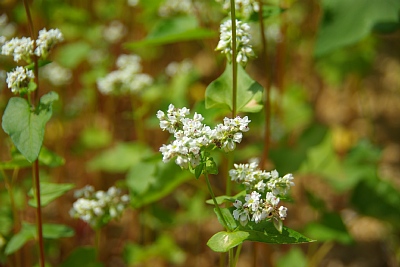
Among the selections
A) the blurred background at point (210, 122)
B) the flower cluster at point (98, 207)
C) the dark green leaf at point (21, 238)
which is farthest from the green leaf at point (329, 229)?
the dark green leaf at point (21, 238)

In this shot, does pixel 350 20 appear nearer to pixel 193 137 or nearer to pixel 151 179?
pixel 151 179

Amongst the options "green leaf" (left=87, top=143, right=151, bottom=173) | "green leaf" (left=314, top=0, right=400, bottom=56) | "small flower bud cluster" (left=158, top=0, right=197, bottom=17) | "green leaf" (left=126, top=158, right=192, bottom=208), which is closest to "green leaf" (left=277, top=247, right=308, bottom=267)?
"green leaf" (left=126, top=158, right=192, bottom=208)

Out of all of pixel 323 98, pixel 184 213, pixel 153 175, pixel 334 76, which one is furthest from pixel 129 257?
pixel 323 98

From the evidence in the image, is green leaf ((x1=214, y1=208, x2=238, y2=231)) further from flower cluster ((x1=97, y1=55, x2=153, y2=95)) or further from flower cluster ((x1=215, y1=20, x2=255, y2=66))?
flower cluster ((x1=97, y1=55, x2=153, y2=95))

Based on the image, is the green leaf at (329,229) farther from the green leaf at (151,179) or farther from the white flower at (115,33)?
the white flower at (115,33)

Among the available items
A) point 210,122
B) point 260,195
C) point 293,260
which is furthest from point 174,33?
point 293,260
